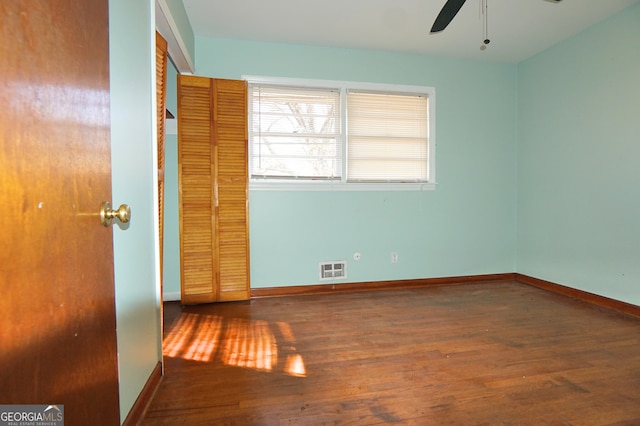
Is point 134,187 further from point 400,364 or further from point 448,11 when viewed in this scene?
point 448,11

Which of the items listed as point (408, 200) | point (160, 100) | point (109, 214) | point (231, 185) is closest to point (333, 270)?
point (408, 200)

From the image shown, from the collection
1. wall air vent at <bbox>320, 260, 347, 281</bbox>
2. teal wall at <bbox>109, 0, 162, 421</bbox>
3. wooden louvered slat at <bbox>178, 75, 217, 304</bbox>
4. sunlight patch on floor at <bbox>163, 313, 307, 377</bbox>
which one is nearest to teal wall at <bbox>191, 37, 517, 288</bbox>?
wall air vent at <bbox>320, 260, 347, 281</bbox>

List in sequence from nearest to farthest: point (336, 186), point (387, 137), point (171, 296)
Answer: point (171, 296)
point (336, 186)
point (387, 137)

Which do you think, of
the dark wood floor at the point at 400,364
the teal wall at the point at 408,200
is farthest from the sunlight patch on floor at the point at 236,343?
the teal wall at the point at 408,200

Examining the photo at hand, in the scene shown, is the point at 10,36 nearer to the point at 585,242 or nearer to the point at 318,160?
the point at 318,160

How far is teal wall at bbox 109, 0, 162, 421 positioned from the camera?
4.11ft

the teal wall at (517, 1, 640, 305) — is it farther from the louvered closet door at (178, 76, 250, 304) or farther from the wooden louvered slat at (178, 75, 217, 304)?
the wooden louvered slat at (178, 75, 217, 304)

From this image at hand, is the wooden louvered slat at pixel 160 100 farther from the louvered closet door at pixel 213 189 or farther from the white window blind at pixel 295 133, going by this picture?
the white window blind at pixel 295 133

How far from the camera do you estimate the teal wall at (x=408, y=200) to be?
10.9ft

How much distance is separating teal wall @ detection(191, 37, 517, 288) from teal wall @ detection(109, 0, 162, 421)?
5.42ft

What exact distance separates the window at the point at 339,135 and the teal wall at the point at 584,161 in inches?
47.8

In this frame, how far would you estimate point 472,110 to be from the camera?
380 centimetres

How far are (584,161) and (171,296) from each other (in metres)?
4.41

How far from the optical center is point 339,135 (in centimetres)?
350
